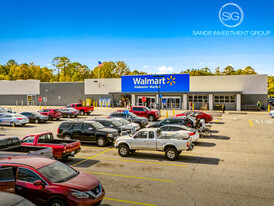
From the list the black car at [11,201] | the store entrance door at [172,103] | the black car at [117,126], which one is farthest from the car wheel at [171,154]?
the store entrance door at [172,103]

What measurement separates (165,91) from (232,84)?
12522 mm

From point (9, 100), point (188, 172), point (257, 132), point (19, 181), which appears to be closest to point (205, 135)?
point (257, 132)

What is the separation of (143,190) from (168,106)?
40787 mm

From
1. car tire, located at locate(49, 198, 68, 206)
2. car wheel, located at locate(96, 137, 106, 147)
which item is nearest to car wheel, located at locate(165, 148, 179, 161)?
car wheel, located at locate(96, 137, 106, 147)

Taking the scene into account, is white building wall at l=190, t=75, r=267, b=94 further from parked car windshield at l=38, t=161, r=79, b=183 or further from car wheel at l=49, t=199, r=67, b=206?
car wheel at l=49, t=199, r=67, b=206

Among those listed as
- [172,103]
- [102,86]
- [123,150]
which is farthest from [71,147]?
[102,86]

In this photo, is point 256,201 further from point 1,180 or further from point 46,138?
point 46,138

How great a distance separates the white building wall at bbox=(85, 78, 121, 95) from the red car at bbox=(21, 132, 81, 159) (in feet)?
134

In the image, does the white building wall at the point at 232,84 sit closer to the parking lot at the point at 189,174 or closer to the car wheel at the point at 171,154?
the parking lot at the point at 189,174

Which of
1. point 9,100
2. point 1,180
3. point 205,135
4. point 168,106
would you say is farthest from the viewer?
point 9,100

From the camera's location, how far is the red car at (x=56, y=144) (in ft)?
40.1

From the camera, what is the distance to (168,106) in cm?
4925

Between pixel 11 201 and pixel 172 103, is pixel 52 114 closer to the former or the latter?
pixel 172 103

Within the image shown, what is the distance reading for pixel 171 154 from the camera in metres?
13.1
